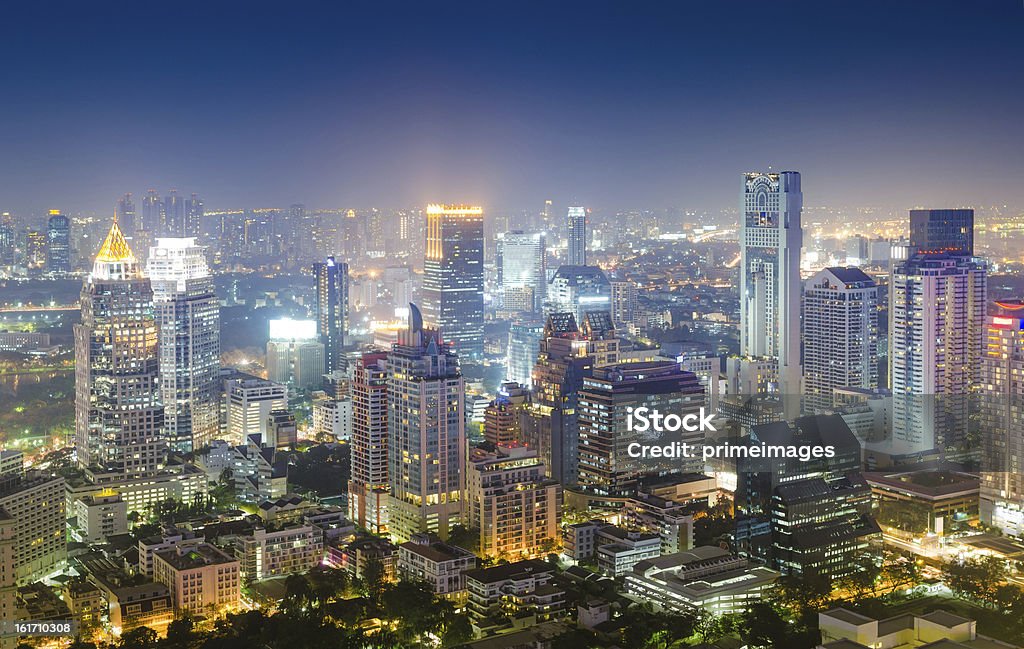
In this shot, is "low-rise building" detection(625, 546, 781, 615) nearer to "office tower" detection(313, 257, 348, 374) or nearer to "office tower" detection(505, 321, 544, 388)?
"office tower" detection(505, 321, 544, 388)

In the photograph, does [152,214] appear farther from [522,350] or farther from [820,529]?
[820,529]

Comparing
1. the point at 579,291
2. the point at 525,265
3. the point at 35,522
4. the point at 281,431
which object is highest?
the point at 525,265

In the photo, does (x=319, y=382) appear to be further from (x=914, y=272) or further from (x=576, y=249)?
(x=914, y=272)

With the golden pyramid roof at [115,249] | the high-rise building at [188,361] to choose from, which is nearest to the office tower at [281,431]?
the high-rise building at [188,361]

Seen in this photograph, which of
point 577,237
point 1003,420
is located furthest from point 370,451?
point 577,237

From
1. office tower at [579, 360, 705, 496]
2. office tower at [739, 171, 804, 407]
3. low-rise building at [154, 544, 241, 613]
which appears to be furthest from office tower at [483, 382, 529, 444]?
office tower at [739, 171, 804, 407]

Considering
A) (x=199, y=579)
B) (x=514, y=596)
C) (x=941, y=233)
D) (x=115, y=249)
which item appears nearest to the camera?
(x=514, y=596)
